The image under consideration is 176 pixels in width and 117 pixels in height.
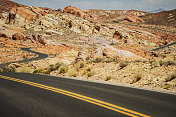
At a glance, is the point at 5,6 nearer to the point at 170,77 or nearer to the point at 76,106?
the point at 170,77

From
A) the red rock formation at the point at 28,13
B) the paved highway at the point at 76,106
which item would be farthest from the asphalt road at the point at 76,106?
the red rock formation at the point at 28,13

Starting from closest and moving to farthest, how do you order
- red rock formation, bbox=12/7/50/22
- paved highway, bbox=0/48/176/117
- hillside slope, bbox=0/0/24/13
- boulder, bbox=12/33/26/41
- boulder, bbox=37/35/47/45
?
paved highway, bbox=0/48/176/117 → boulder, bbox=37/35/47/45 → boulder, bbox=12/33/26/41 → red rock formation, bbox=12/7/50/22 → hillside slope, bbox=0/0/24/13

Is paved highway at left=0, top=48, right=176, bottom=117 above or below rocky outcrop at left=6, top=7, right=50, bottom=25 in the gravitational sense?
below

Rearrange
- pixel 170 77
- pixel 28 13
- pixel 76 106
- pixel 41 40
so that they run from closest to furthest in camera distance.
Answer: pixel 76 106
pixel 170 77
pixel 41 40
pixel 28 13

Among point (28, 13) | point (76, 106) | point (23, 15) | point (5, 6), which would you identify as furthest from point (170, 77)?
point (5, 6)

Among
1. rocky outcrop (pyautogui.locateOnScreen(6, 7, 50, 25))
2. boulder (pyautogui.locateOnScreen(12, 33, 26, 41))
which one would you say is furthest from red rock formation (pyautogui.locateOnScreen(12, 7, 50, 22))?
boulder (pyautogui.locateOnScreen(12, 33, 26, 41))

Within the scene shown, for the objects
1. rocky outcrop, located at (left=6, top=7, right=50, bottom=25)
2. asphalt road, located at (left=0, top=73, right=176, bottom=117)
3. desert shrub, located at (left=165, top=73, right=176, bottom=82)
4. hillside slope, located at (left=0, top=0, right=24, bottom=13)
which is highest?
hillside slope, located at (left=0, top=0, right=24, bottom=13)

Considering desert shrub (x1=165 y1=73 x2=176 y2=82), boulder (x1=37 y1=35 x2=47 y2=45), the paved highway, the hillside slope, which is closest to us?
the paved highway

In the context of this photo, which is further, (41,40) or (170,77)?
(41,40)

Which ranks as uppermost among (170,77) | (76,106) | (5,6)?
(5,6)

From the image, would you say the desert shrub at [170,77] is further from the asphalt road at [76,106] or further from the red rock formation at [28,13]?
the red rock formation at [28,13]

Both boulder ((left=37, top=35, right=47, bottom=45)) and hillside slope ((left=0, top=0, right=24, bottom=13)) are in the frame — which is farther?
hillside slope ((left=0, top=0, right=24, bottom=13))

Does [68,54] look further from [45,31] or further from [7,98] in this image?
[45,31]

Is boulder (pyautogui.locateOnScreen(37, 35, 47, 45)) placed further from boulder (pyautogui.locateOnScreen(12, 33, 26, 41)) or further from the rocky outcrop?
the rocky outcrop
